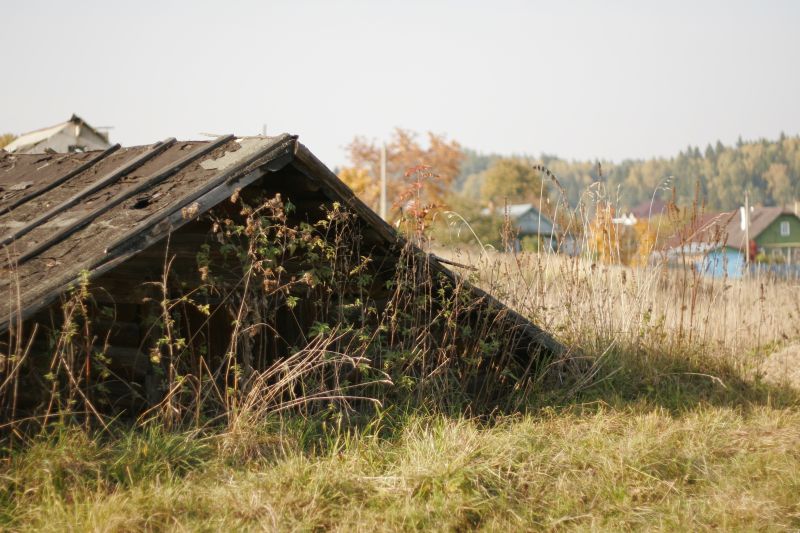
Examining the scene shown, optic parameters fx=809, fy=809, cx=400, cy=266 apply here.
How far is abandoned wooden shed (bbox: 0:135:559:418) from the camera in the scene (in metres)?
4.89

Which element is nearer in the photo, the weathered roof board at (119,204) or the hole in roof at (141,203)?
the weathered roof board at (119,204)

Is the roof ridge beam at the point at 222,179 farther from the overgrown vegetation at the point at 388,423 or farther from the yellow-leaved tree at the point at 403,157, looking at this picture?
the yellow-leaved tree at the point at 403,157

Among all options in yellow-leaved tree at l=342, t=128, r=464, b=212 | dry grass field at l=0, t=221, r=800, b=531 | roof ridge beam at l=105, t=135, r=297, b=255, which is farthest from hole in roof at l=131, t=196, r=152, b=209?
yellow-leaved tree at l=342, t=128, r=464, b=212

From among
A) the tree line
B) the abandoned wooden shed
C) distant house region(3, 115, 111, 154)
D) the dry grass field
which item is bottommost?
the dry grass field

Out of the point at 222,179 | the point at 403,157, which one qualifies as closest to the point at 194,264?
the point at 222,179

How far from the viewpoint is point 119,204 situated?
5.53m

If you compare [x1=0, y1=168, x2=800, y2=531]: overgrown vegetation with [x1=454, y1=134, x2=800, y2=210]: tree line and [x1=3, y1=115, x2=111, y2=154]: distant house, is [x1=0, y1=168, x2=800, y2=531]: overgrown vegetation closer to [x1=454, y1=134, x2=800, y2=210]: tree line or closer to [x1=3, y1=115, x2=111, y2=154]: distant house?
[x1=3, y1=115, x2=111, y2=154]: distant house

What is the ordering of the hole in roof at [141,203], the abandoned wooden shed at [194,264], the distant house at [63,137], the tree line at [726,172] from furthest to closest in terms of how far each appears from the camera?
the tree line at [726,172]
the distant house at [63,137]
the hole in roof at [141,203]
the abandoned wooden shed at [194,264]

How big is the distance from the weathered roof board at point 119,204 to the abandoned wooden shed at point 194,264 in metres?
0.01

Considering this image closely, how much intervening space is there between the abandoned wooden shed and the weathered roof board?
1 cm

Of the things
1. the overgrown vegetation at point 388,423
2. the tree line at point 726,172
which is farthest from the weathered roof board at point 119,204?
the tree line at point 726,172

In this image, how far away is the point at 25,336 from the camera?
194 inches

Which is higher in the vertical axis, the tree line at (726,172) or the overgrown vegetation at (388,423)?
the tree line at (726,172)

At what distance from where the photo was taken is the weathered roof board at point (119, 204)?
15.6 ft
